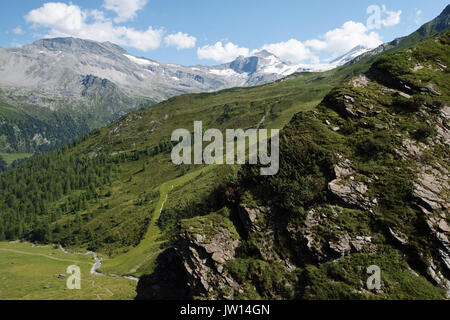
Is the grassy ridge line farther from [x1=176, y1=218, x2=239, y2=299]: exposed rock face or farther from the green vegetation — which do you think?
the green vegetation

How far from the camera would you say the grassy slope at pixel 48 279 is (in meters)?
90.5

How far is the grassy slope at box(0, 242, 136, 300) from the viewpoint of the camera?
297 feet

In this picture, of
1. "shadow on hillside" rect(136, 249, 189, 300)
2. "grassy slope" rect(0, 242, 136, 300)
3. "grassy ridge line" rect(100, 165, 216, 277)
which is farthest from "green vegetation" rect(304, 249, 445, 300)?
"grassy ridge line" rect(100, 165, 216, 277)

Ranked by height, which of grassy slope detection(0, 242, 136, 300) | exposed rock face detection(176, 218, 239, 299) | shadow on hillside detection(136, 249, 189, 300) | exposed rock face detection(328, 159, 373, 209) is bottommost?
grassy slope detection(0, 242, 136, 300)

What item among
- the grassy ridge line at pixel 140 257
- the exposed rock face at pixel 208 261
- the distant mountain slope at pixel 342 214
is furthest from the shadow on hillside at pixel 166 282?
the grassy ridge line at pixel 140 257

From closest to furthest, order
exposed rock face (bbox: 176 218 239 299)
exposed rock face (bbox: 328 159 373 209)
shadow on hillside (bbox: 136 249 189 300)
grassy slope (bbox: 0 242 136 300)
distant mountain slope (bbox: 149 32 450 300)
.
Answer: distant mountain slope (bbox: 149 32 450 300), exposed rock face (bbox: 176 218 239 299), exposed rock face (bbox: 328 159 373 209), shadow on hillside (bbox: 136 249 189 300), grassy slope (bbox: 0 242 136 300)

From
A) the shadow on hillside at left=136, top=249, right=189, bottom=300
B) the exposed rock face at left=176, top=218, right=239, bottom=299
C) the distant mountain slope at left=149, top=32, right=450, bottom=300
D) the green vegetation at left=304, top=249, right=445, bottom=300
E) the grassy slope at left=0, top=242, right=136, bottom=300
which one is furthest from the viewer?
the grassy slope at left=0, top=242, right=136, bottom=300

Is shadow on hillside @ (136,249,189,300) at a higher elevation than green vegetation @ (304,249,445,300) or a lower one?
lower

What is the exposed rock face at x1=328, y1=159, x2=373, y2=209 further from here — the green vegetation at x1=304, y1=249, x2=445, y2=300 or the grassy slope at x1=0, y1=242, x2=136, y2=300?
the grassy slope at x1=0, y1=242, x2=136, y2=300

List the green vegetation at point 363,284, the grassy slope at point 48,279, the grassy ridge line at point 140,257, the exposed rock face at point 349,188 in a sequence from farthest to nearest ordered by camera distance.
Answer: the grassy ridge line at point 140,257
the grassy slope at point 48,279
the exposed rock face at point 349,188
the green vegetation at point 363,284

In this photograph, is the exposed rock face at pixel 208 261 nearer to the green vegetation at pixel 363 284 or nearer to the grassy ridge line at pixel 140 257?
the green vegetation at pixel 363 284

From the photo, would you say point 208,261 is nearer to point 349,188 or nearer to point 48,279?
point 349,188

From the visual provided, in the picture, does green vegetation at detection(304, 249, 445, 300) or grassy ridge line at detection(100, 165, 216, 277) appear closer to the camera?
green vegetation at detection(304, 249, 445, 300)
